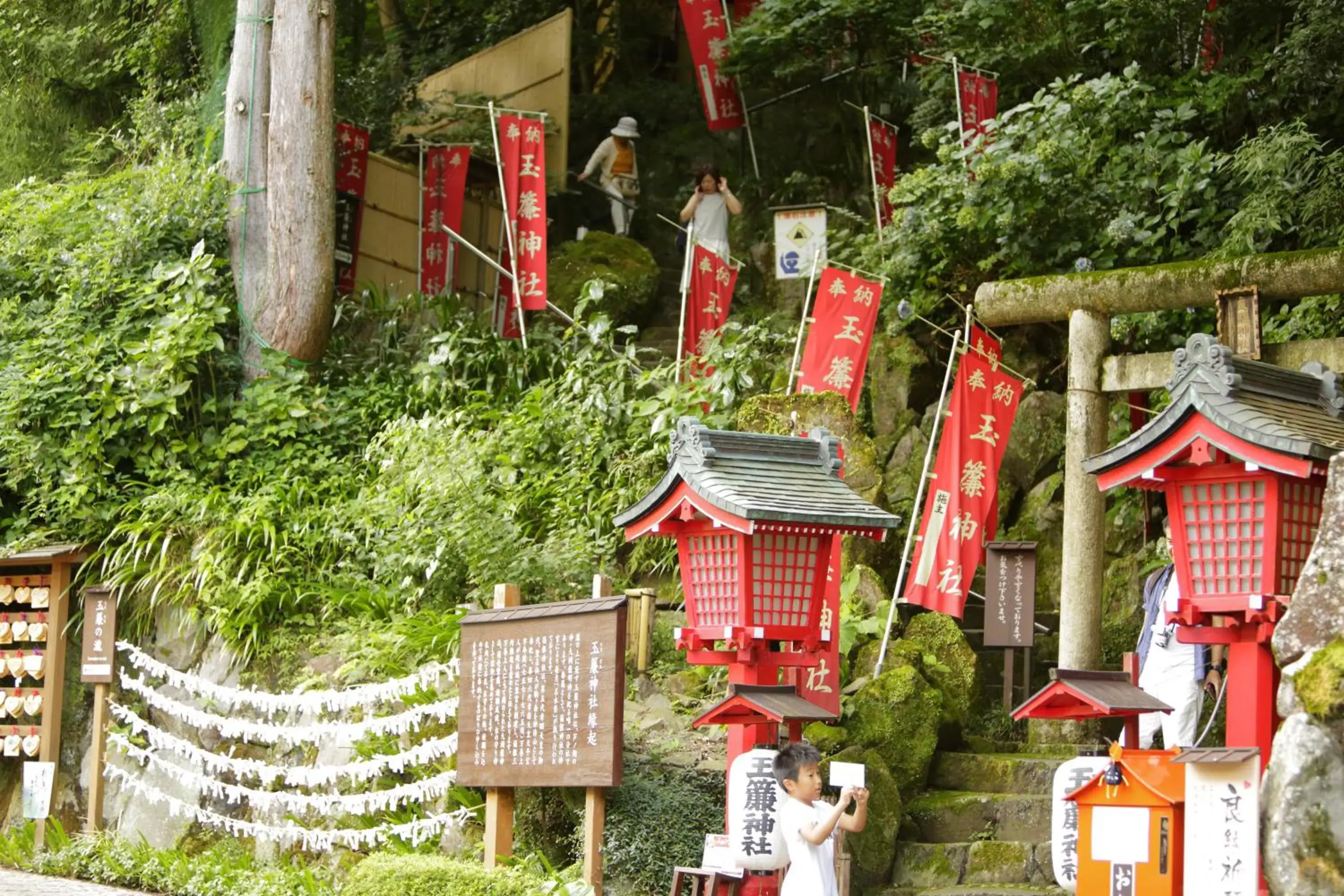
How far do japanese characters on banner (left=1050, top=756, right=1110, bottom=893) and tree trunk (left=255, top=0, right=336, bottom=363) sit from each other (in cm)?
1041

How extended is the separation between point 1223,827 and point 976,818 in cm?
333

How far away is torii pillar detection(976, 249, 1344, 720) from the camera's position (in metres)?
10.4

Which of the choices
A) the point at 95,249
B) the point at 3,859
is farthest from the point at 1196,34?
the point at 3,859

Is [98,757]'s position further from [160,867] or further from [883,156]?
[883,156]

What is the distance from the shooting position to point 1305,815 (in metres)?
7.09

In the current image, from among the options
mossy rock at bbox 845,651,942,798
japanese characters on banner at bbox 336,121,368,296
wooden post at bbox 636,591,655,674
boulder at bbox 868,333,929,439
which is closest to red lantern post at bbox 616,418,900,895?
mossy rock at bbox 845,651,942,798

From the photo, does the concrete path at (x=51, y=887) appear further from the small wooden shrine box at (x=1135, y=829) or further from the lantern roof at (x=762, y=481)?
the small wooden shrine box at (x=1135, y=829)

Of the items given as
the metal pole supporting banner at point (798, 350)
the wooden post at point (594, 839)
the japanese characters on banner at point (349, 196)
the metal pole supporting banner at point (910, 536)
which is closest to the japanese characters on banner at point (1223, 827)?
the wooden post at point (594, 839)

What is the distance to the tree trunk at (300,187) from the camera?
16531 millimetres

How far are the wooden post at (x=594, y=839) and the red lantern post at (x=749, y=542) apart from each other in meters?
1.02

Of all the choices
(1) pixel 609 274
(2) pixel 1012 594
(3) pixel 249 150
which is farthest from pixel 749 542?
(1) pixel 609 274

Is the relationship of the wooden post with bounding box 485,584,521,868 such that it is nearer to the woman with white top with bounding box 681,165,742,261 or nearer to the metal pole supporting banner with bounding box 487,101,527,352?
the metal pole supporting banner with bounding box 487,101,527,352

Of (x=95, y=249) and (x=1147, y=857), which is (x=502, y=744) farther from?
(x=95, y=249)

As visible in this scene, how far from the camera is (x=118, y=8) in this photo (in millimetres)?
20609
